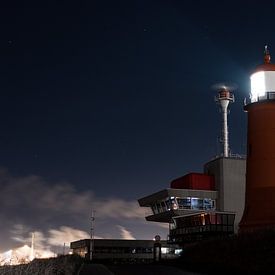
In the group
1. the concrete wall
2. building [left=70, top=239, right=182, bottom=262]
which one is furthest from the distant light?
building [left=70, top=239, right=182, bottom=262]

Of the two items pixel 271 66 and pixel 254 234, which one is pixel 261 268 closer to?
pixel 254 234

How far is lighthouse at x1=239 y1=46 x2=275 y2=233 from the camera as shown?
141 feet

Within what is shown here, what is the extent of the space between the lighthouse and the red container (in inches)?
1840

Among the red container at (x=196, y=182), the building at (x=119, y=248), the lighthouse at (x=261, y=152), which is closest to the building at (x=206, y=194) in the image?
the red container at (x=196, y=182)

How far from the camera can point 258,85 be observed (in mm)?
45844

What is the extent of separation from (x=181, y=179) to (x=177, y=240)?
2644 centimetres

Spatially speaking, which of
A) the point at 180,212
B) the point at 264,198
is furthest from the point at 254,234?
the point at 180,212

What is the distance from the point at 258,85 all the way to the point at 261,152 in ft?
21.1

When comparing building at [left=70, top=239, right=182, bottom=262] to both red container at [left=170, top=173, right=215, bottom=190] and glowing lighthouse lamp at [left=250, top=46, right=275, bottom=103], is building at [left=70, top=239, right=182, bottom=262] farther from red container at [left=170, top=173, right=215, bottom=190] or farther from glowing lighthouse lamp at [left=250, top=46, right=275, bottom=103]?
glowing lighthouse lamp at [left=250, top=46, right=275, bottom=103]

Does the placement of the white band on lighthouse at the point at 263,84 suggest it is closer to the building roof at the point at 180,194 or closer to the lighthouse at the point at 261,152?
the lighthouse at the point at 261,152

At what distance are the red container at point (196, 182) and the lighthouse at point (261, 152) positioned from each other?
1840 inches

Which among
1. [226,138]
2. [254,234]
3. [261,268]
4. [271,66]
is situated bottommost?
[261,268]

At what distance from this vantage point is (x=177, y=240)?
69812 millimetres

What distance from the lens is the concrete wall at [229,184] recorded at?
9106 centimetres
